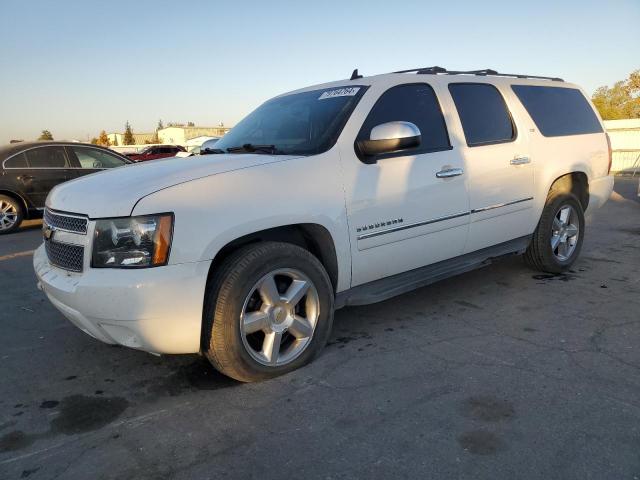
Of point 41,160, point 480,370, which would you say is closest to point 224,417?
point 480,370

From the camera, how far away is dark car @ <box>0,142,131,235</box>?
8.95 m

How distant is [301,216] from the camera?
304cm

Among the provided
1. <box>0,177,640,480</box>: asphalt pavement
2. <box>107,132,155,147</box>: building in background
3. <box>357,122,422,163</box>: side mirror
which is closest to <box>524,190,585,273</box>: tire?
<box>0,177,640,480</box>: asphalt pavement

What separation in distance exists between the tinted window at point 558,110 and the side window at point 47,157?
8.23 meters

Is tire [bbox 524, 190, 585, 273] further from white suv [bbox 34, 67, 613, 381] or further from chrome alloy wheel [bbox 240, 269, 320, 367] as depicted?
chrome alloy wheel [bbox 240, 269, 320, 367]

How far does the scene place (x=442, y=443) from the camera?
7.77ft

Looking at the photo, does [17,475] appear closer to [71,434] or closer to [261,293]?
[71,434]

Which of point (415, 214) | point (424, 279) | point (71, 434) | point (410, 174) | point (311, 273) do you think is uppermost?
point (410, 174)

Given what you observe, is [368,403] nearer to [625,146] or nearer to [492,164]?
[492,164]

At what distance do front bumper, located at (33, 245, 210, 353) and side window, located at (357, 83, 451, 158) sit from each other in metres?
1.67

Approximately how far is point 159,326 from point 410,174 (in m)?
1.97

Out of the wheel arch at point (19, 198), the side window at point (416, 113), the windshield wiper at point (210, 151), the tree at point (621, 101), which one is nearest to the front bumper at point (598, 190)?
the side window at point (416, 113)

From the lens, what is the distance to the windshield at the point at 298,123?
3.40 metres

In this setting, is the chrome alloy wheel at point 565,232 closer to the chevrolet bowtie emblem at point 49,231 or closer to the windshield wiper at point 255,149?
the windshield wiper at point 255,149
